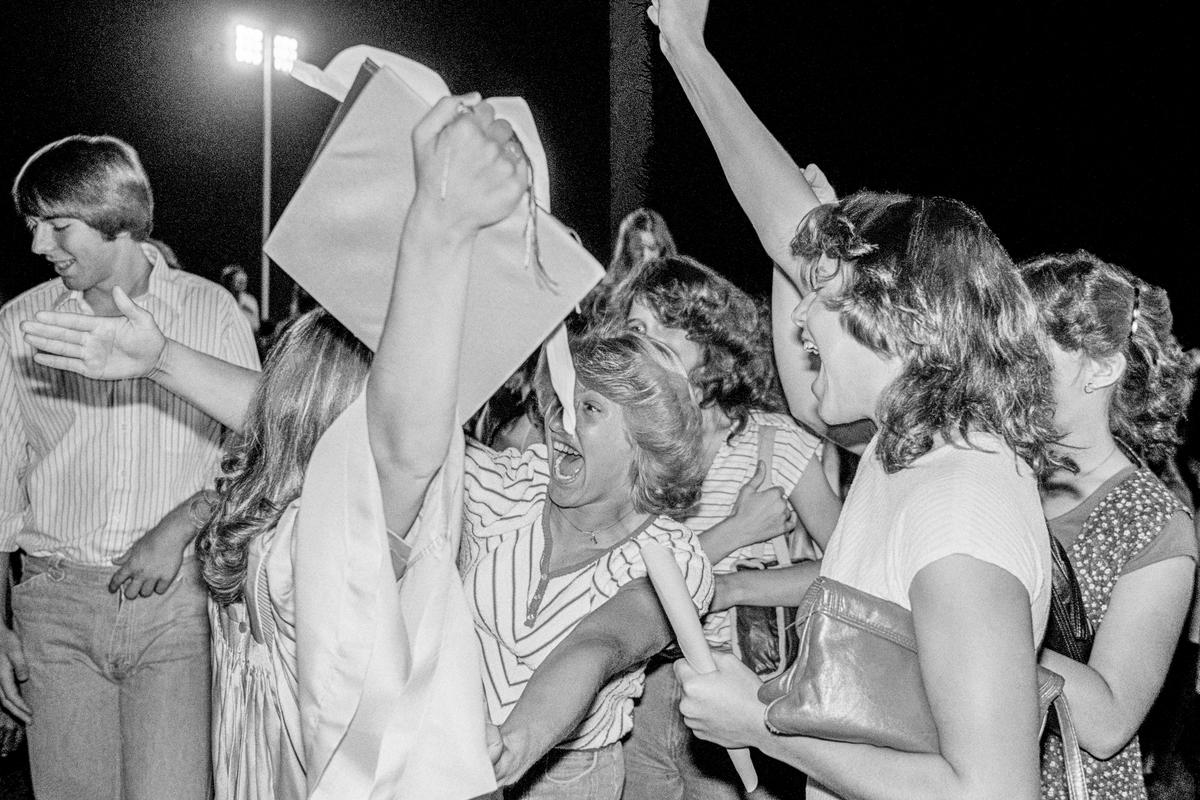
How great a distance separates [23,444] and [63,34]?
852 cm

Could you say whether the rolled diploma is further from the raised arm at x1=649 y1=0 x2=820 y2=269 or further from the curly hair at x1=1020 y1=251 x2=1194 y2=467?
the curly hair at x1=1020 y1=251 x2=1194 y2=467

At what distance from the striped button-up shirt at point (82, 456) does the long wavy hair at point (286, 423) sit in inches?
41.9

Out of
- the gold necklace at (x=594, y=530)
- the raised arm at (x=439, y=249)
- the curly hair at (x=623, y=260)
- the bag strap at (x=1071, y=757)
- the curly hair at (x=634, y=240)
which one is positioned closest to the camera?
the raised arm at (x=439, y=249)

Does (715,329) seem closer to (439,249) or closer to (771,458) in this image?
(771,458)

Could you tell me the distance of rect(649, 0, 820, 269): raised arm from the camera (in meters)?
1.76

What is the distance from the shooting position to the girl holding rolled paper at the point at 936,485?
1.06 m

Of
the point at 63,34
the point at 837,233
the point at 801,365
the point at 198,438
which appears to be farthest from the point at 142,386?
the point at 63,34

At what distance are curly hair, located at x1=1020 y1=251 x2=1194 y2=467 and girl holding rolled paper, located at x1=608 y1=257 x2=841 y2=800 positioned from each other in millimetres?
809

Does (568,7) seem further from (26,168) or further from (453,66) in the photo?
(26,168)

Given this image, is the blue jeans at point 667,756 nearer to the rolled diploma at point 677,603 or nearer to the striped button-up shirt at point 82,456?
→ the rolled diploma at point 677,603

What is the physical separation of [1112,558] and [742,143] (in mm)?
887

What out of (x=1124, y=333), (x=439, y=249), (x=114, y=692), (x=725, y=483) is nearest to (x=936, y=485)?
(x=439, y=249)

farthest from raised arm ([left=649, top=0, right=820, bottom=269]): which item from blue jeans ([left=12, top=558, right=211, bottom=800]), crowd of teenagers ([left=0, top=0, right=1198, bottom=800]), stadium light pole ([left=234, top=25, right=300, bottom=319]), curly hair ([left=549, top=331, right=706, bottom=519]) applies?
stadium light pole ([left=234, top=25, right=300, bottom=319])

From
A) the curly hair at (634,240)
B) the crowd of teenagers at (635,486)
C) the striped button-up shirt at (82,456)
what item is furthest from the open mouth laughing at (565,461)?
the curly hair at (634,240)
